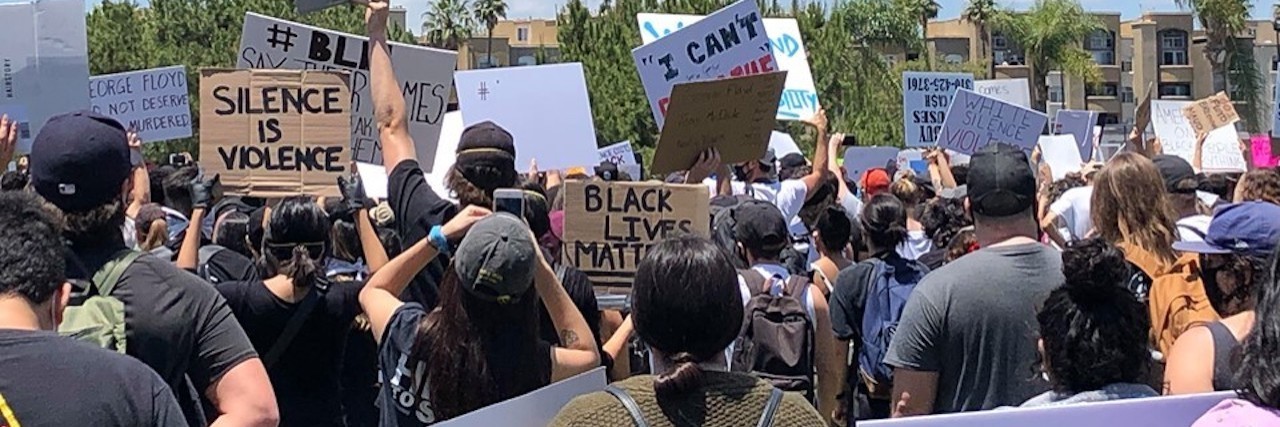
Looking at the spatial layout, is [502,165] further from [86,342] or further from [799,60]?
[799,60]

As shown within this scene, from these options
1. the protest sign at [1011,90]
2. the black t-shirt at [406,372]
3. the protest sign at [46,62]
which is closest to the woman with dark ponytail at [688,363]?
the black t-shirt at [406,372]

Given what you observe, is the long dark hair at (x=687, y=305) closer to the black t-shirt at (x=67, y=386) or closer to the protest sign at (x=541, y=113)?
the black t-shirt at (x=67, y=386)

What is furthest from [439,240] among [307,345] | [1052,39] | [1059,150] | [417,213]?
[1052,39]

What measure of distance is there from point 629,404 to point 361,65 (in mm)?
5351

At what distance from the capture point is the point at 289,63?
8.14 meters

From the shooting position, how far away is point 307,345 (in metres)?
5.49

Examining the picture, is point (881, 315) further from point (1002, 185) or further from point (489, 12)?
point (489, 12)

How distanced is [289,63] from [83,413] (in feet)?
17.9

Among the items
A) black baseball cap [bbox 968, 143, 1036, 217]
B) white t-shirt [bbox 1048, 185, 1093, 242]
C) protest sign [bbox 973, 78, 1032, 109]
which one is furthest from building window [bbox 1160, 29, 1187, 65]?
black baseball cap [bbox 968, 143, 1036, 217]

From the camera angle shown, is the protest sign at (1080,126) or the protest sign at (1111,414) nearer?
the protest sign at (1111,414)

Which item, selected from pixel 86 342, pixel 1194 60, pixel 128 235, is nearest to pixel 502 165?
pixel 86 342

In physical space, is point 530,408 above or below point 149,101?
below

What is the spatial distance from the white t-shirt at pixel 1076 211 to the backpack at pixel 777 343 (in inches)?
91.2

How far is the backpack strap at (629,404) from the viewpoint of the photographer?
2.97 m
